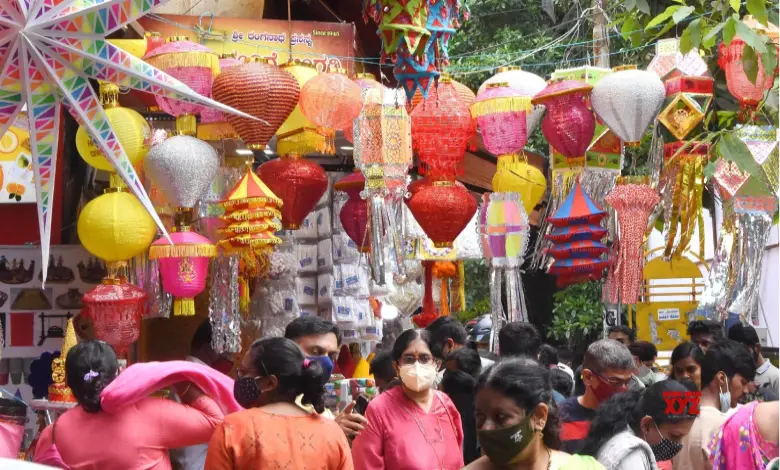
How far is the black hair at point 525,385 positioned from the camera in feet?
8.81

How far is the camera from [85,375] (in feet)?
11.3

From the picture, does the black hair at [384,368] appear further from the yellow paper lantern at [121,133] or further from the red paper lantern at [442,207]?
the yellow paper lantern at [121,133]

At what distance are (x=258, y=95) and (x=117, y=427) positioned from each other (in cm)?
231

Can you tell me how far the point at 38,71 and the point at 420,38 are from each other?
155 cm

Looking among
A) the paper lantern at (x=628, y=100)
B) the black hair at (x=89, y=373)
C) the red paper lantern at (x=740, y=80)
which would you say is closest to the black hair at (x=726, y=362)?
the paper lantern at (x=628, y=100)

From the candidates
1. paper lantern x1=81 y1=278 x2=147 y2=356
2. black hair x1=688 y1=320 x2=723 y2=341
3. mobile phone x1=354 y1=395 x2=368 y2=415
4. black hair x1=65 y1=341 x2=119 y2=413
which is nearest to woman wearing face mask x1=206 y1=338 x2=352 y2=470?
black hair x1=65 y1=341 x2=119 y2=413

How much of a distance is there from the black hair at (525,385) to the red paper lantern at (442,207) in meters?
3.29

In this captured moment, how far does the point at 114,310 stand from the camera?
5.77 meters

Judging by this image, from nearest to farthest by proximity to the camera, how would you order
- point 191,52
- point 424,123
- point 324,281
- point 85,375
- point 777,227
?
point 85,375, point 191,52, point 424,123, point 324,281, point 777,227

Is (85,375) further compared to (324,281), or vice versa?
(324,281)

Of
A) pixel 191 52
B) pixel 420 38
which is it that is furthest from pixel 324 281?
pixel 420 38

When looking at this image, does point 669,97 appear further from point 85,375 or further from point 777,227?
point 777,227

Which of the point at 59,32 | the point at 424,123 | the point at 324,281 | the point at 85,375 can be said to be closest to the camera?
the point at 85,375

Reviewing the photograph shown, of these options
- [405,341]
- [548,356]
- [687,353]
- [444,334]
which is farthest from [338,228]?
[405,341]
